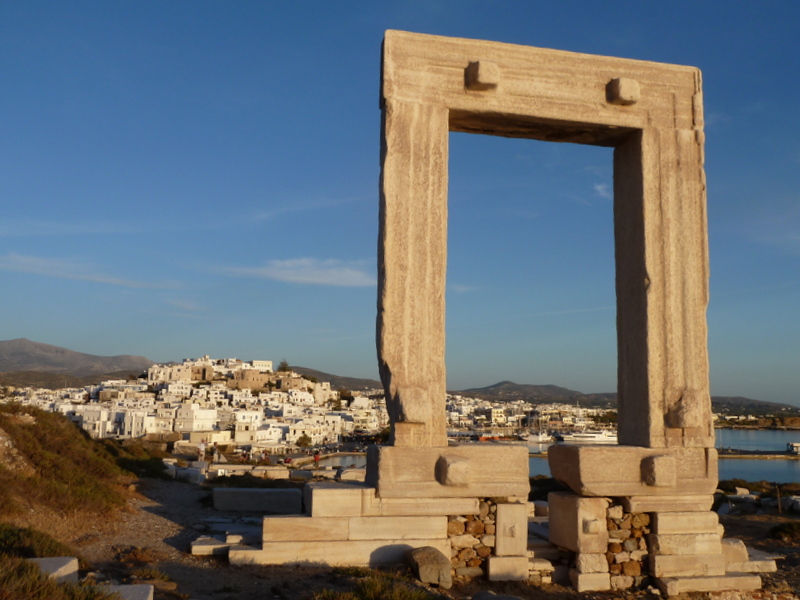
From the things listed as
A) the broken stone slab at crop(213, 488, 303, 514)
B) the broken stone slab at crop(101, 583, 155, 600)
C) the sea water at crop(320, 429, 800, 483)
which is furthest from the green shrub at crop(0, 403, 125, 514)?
the sea water at crop(320, 429, 800, 483)

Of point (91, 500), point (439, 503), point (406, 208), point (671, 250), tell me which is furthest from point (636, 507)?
point (91, 500)

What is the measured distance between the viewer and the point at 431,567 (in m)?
5.86

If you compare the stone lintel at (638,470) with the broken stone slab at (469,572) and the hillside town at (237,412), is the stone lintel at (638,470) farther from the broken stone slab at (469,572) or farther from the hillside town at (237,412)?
the hillside town at (237,412)

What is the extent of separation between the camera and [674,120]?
293 inches

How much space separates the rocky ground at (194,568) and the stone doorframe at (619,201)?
5.01 feet

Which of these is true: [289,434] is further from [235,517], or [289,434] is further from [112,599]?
[112,599]

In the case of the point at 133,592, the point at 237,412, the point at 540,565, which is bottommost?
the point at 237,412

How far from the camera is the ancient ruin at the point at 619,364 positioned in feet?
20.8

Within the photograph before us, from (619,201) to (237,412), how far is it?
4946cm

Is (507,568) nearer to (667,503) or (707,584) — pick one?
(667,503)

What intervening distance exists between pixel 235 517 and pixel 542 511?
4.39 m

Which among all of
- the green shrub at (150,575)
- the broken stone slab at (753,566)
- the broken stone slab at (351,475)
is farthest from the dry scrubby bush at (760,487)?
the green shrub at (150,575)

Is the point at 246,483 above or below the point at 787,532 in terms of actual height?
above

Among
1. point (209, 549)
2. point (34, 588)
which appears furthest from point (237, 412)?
point (34, 588)
